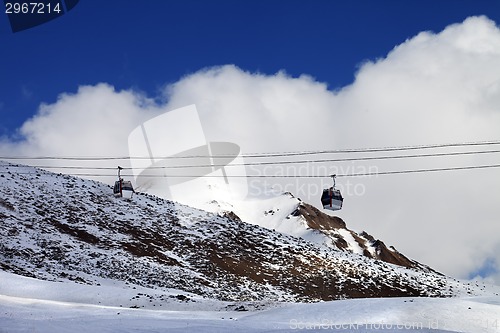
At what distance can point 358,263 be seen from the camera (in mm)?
56250

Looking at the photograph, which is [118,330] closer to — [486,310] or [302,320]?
[302,320]

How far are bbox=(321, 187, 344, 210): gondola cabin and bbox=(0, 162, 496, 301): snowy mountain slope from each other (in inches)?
400

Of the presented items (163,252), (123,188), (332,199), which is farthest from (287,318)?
(123,188)

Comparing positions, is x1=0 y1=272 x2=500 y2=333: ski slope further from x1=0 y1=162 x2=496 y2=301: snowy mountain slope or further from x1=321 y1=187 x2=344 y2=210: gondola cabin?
x1=0 y1=162 x2=496 y2=301: snowy mountain slope

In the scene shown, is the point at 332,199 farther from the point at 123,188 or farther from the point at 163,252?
the point at 123,188

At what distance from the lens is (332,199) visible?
108 feet

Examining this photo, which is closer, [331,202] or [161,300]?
[161,300]

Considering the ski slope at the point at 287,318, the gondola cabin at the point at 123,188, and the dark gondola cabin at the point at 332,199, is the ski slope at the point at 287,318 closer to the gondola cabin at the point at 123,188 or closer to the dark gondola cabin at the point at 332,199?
the dark gondola cabin at the point at 332,199

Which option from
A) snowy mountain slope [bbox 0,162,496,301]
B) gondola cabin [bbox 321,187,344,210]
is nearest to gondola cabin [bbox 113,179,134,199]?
snowy mountain slope [bbox 0,162,496,301]

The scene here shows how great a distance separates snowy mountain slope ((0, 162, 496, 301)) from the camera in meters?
40.0

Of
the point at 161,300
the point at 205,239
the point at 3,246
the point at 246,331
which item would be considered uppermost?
the point at 205,239

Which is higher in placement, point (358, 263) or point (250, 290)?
point (358, 263)

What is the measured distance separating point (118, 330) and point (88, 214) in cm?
3936

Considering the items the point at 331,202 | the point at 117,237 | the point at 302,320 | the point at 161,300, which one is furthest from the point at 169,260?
the point at 302,320
